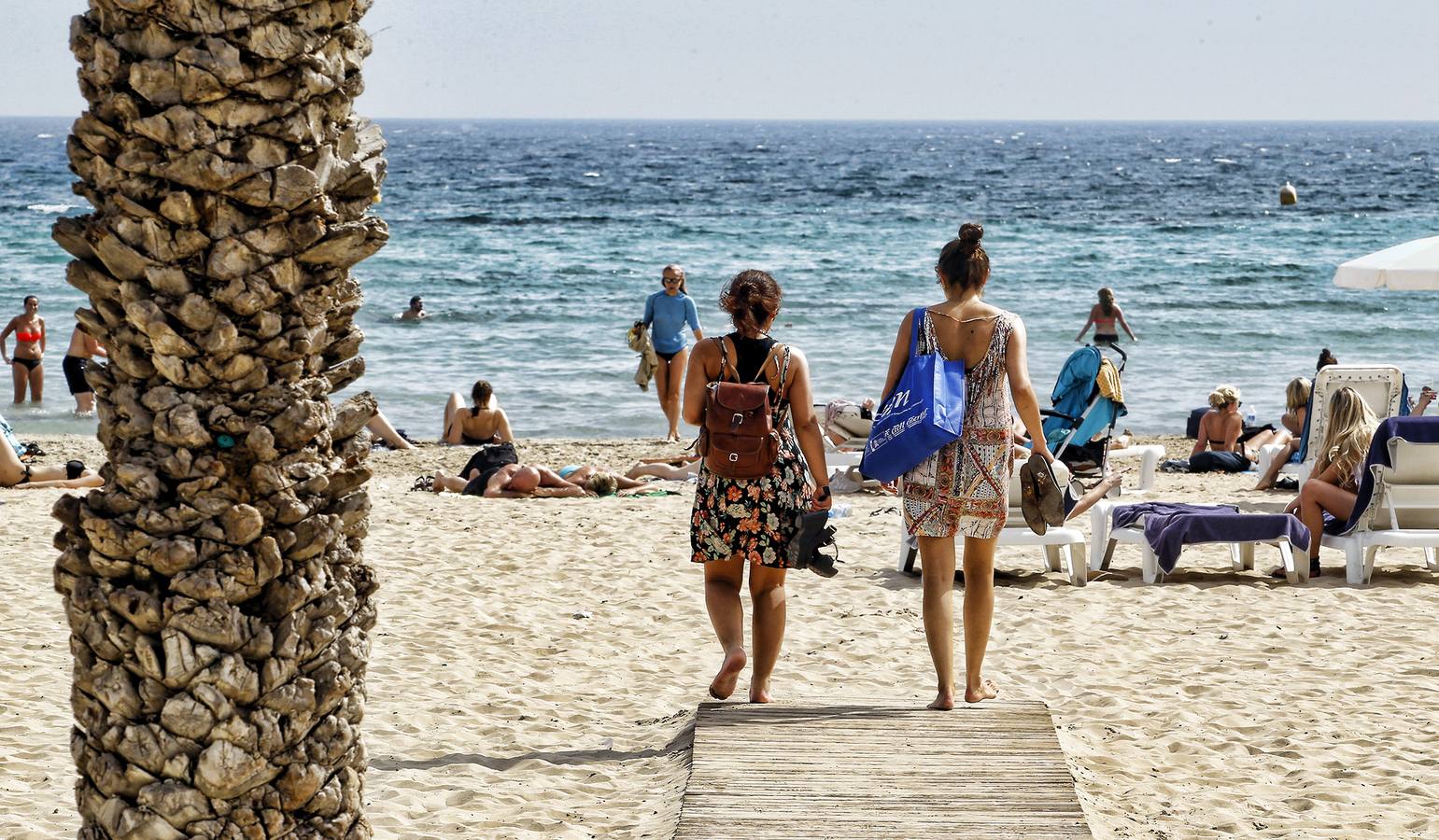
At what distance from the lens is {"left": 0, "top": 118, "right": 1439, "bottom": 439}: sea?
19.2m

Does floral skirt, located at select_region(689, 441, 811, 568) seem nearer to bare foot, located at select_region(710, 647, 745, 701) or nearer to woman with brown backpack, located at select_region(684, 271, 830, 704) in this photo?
woman with brown backpack, located at select_region(684, 271, 830, 704)

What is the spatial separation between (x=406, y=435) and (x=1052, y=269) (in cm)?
2259

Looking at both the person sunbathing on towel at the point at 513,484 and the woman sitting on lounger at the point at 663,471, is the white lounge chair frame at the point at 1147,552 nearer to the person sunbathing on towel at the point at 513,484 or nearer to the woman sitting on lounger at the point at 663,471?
the person sunbathing on towel at the point at 513,484

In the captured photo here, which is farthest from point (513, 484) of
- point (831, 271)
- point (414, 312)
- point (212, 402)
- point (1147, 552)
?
point (831, 271)

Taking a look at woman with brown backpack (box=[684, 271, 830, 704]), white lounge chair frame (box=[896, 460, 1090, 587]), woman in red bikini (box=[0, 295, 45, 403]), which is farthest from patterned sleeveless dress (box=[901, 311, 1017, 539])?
woman in red bikini (box=[0, 295, 45, 403])

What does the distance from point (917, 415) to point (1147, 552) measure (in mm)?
3339

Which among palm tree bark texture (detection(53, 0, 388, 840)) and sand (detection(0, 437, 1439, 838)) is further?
sand (detection(0, 437, 1439, 838))

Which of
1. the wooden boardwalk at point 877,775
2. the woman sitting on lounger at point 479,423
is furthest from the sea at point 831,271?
the wooden boardwalk at point 877,775

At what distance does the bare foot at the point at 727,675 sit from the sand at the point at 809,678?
0.73ft

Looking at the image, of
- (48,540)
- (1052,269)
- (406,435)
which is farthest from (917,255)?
(48,540)

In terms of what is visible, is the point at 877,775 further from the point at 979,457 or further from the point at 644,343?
the point at 644,343

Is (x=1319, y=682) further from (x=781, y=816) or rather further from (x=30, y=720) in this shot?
(x=30, y=720)

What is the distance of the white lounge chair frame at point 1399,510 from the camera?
714 cm

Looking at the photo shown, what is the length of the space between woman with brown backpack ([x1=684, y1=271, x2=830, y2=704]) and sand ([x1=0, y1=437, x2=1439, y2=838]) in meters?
0.79
